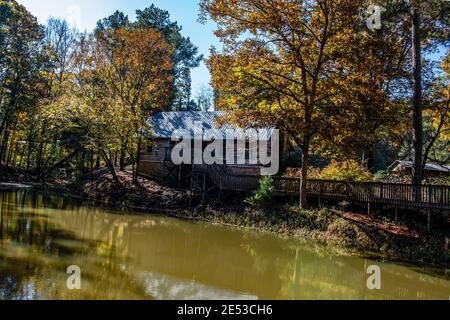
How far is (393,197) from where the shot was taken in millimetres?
16406

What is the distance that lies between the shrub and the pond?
10.2 feet

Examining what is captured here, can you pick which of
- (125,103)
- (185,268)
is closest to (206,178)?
(125,103)

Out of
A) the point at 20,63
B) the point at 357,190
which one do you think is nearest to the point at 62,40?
the point at 20,63

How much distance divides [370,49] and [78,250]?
1426cm

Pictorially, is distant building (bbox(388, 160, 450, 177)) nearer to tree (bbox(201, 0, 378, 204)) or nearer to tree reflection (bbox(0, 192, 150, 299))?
tree (bbox(201, 0, 378, 204))

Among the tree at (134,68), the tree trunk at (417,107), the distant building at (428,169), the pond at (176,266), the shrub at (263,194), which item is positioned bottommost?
the pond at (176,266)

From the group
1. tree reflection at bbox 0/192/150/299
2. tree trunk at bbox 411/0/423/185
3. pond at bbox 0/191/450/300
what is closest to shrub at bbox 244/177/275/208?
pond at bbox 0/191/450/300

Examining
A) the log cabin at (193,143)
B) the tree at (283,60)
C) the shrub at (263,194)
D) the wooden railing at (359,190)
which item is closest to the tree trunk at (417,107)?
the wooden railing at (359,190)

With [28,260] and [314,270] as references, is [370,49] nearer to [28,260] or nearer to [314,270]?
[314,270]

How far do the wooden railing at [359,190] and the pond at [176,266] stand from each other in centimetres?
387

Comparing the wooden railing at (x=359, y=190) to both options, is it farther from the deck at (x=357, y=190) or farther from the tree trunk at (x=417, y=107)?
the tree trunk at (x=417, y=107)

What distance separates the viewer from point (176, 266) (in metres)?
10.9

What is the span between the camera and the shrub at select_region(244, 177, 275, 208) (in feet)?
65.5

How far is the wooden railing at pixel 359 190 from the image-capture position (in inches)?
595
